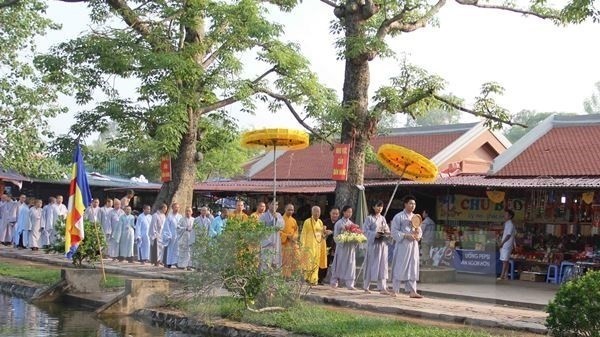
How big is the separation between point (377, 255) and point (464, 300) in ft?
6.06

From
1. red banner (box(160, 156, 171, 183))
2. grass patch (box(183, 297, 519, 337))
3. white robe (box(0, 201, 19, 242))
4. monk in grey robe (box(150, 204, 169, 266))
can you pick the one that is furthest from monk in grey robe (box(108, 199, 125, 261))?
grass patch (box(183, 297, 519, 337))

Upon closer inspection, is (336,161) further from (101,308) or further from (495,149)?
(495,149)

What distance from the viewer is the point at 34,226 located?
25.7 metres

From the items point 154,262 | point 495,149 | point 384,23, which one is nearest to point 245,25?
point 384,23

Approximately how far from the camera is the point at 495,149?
27188mm

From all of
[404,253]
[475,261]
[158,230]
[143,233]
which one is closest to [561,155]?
[475,261]

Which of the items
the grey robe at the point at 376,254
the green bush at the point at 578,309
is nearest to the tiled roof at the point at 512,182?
the grey robe at the point at 376,254

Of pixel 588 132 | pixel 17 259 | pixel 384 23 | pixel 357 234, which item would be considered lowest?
pixel 17 259

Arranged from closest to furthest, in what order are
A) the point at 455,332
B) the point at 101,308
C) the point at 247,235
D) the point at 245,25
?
the point at 455,332
the point at 247,235
the point at 101,308
the point at 245,25

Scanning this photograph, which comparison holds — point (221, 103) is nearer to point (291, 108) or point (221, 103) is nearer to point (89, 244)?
point (291, 108)

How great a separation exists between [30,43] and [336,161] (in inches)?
464

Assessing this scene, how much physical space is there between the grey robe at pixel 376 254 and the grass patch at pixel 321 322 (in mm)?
3117

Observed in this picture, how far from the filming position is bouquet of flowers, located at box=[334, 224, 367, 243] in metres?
15.4

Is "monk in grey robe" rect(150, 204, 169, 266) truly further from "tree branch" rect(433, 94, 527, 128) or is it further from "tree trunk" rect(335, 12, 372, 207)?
"tree branch" rect(433, 94, 527, 128)
